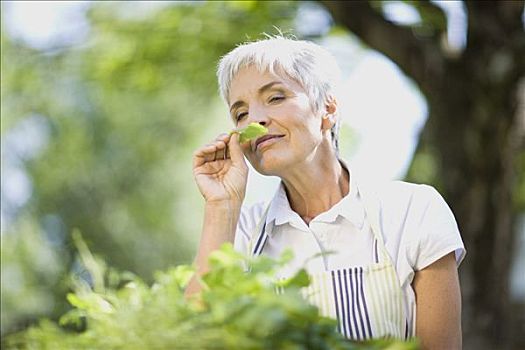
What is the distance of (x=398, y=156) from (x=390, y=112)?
1.54 feet

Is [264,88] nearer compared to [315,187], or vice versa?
[264,88]

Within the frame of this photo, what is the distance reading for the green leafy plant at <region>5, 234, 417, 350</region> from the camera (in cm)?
117

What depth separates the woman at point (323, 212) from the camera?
2.12 m

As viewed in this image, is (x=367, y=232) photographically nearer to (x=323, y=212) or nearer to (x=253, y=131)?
(x=323, y=212)

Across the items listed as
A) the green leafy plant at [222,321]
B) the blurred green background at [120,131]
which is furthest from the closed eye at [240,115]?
the blurred green background at [120,131]

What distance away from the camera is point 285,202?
2398mm

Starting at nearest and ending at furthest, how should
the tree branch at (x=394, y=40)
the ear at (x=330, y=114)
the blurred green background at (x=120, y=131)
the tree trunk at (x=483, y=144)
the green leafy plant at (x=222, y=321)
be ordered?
the green leafy plant at (x=222, y=321) < the ear at (x=330, y=114) < the tree trunk at (x=483, y=144) < the tree branch at (x=394, y=40) < the blurred green background at (x=120, y=131)

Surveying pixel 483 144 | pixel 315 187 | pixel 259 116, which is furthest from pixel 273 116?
pixel 483 144

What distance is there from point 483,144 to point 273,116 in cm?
394

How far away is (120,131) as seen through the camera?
13898 mm

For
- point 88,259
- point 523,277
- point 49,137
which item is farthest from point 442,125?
point 523,277

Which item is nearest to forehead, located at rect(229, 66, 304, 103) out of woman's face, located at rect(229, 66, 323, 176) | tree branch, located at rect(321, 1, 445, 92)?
woman's face, located at rect(229, 66, 323, 176)

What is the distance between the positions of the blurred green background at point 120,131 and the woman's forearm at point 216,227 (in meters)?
4.29

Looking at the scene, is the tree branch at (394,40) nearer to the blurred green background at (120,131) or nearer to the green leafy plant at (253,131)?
the blurred green background at (120,131)
